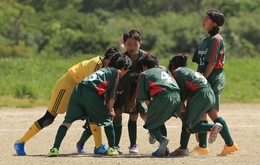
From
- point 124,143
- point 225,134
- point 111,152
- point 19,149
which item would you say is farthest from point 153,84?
point 124,143

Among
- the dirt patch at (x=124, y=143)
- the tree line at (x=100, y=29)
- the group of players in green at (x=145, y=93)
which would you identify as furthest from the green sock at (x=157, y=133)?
the tree line at (x=100, y=29)

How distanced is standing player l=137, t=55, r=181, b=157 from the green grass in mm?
7334

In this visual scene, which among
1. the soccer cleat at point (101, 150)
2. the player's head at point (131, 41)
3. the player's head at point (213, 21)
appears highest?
the player's head at point (213, 21)

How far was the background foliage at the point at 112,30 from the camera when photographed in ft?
72.3

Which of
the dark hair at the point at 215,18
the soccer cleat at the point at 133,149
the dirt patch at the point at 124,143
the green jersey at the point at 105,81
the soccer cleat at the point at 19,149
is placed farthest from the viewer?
the soccer cleat at the point at 133,149

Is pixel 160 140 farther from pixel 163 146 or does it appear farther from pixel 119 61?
pixel 119 61

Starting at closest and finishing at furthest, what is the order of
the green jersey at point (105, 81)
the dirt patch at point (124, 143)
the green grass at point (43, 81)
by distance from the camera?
the dirt patch at point (124, 143)
the green jersey at point (105, 81)
the green grass at point (43, 81)

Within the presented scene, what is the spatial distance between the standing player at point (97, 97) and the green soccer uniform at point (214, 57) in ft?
3.11

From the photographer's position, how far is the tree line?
34.3 meters

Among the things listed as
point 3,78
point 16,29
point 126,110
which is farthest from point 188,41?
point 126,110

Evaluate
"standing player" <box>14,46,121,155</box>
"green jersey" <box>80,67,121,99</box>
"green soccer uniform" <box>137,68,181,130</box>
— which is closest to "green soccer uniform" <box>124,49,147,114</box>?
"standing player" <box>14,46,121,155</box>

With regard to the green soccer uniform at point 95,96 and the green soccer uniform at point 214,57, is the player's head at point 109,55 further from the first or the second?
the green soccer uniform at point 214,57

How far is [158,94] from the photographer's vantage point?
7504 millimetres

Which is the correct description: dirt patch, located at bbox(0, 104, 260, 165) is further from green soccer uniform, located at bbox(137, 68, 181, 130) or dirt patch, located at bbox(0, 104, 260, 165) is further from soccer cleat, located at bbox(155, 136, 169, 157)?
green soccer uniform, located at bbox(137, 68, 181, 130)
